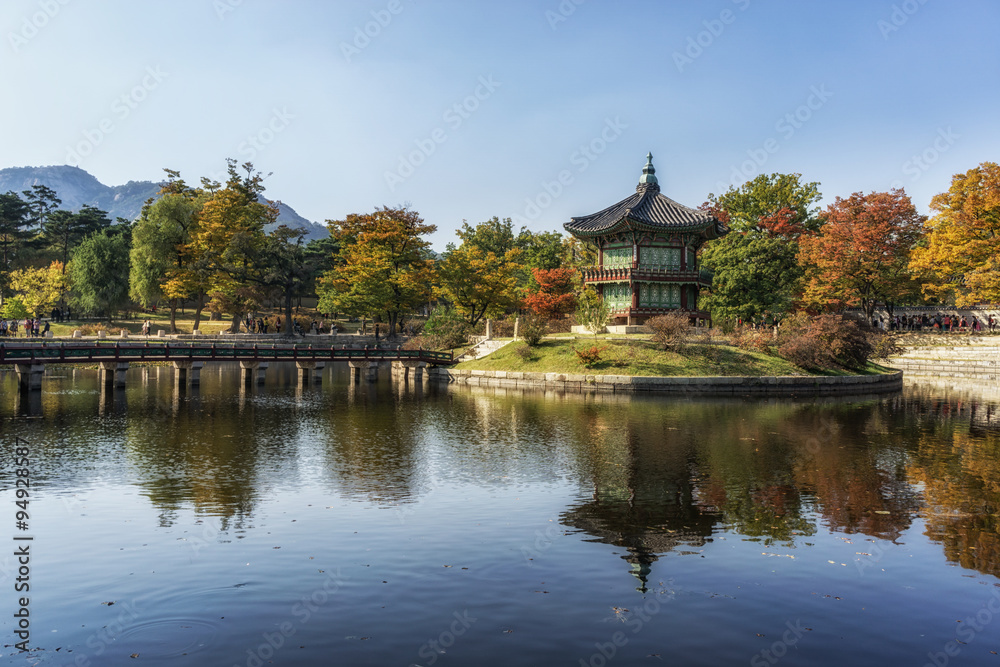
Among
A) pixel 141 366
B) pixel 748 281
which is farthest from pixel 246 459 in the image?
pixel 748 281

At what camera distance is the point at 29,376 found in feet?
124

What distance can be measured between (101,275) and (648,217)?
223 ft

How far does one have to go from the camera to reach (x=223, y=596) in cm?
1143

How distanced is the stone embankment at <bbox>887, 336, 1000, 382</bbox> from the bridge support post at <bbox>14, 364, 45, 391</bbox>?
230 ft

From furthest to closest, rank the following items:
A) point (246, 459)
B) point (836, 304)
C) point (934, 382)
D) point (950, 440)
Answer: point (836, 304), point (934, 382), point (950, 440), point (246, 459)

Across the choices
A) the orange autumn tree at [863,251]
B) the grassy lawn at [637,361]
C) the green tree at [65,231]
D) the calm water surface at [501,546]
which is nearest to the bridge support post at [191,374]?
the calm water surface at [501,546]

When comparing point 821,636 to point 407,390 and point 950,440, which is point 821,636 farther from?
point 407,390

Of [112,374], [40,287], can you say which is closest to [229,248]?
[40,287]

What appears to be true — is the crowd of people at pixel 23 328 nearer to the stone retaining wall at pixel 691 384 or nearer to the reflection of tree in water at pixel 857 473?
the stone retaining wall at pixel 691 384

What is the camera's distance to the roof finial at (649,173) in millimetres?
68688

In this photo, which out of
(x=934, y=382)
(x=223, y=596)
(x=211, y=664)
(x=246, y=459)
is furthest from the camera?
(x=934, y=382)

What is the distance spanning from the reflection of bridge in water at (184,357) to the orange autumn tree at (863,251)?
4456 cm

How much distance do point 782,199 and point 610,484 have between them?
76.9 meters

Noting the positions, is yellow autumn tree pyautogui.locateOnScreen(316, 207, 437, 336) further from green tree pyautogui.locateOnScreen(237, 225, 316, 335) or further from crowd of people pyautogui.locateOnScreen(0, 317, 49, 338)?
crowd of people pyautogui.locateOnScreen(0, 317, 49, 338)
